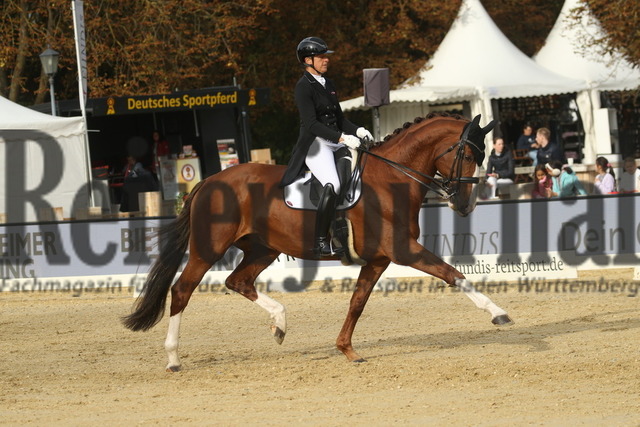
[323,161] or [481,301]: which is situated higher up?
[323,161]

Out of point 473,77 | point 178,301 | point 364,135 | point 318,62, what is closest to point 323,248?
point 364,135

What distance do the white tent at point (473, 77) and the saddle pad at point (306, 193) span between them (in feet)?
53.4

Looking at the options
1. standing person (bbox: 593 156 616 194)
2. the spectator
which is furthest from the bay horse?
the spectator

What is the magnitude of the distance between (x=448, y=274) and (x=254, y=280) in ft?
6.50

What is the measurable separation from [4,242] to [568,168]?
856 centimetres

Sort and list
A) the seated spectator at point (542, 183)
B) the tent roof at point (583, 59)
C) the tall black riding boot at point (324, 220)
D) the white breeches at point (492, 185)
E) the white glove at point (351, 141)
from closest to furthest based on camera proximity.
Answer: the white glove at point (351, 141), the tall black riding boot at point (324, 220), the seated spectator at point (542, 183), the white breeches at point (492, 185), the tent roof at point (583, 59)

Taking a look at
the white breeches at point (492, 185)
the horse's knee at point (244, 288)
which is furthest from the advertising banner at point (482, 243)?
the horse's knee at point (244, 288)

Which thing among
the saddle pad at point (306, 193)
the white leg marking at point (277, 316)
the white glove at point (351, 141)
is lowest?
the white leg marking at point (277, 316)

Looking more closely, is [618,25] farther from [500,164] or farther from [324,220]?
[324,220]

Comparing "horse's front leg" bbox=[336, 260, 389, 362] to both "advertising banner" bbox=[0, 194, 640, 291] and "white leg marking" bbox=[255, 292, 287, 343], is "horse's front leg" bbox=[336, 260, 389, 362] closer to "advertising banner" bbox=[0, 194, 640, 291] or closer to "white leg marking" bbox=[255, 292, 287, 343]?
"white leg marking" bbox=[255, 292, 287, 343]

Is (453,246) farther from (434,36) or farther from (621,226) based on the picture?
(434,36)

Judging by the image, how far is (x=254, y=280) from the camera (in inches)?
424

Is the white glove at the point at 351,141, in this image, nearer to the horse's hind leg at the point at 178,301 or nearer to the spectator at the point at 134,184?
the horse's hind leg at the point at 178,301

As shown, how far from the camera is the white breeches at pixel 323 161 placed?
10.2 metres
